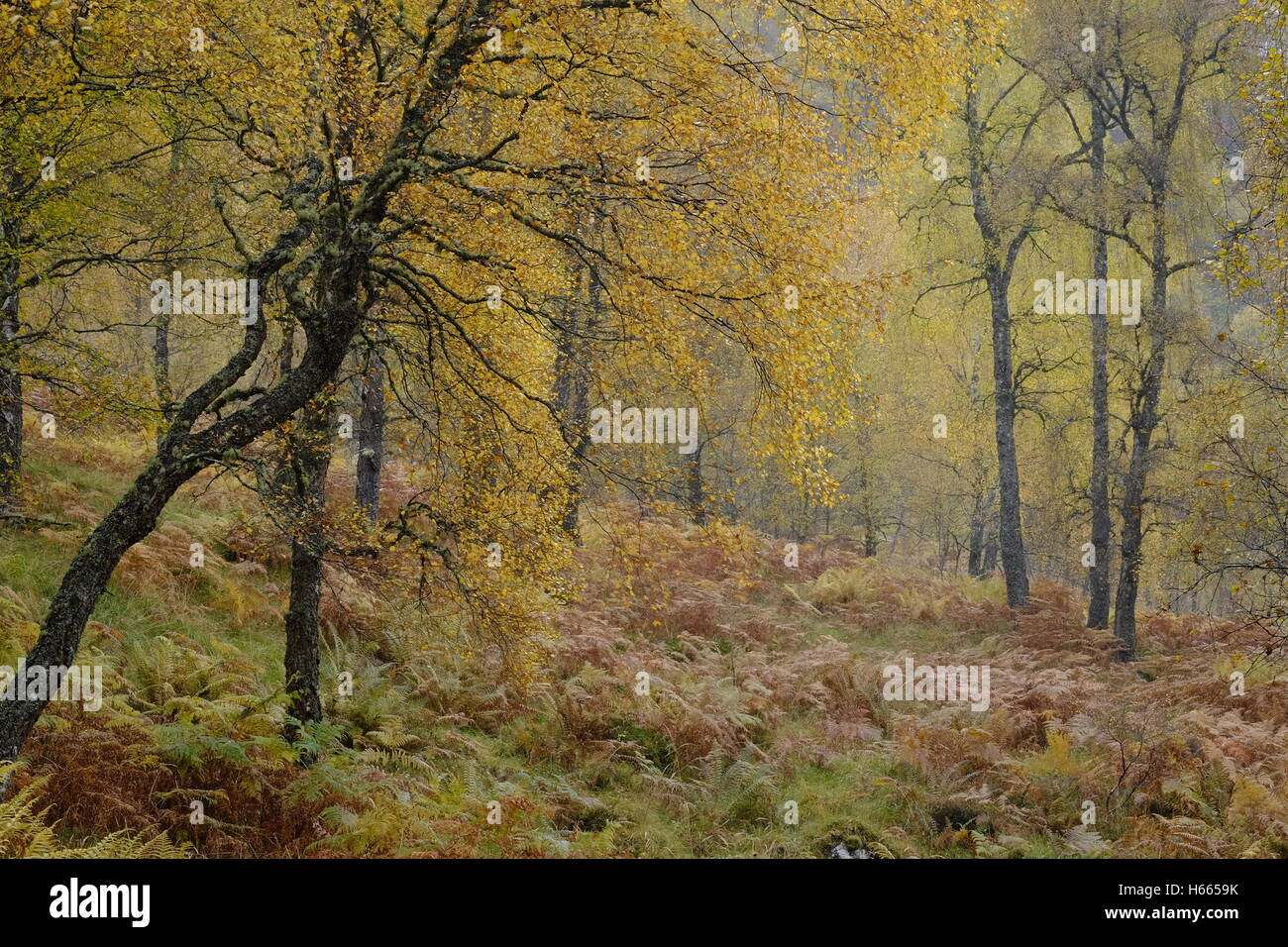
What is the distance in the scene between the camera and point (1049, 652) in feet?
44.3

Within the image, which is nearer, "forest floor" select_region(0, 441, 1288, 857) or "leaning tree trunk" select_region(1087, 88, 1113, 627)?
"forest floor" select_region(0, 441, 1288, 857)

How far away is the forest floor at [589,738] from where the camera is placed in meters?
6.41

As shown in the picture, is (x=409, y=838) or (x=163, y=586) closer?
(x=409, y=838)

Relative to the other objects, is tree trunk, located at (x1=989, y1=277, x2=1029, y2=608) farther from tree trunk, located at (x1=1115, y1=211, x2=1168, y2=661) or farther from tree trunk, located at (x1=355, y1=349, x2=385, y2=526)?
tree trunk, located at (x1=355, y1=349, x2=385, y2=526)

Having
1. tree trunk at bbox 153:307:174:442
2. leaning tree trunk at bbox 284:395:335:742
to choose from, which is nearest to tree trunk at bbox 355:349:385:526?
tree trunk at bbox 153:307:174:442

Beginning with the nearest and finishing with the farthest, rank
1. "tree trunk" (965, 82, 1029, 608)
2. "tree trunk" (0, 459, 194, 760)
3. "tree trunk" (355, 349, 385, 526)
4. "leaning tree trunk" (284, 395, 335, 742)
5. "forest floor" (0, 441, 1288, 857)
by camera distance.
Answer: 1. "tree trunk" (0, 459, 194, 760)
2. "forest floor" (0, 441, 1288, 857)
3. "leaning tree trunk" (284, 395, 335, 742)
4. "tree trunk" (355, 349, 385, 526)
5. "tree trunk" (965, 82, 1029, 608)

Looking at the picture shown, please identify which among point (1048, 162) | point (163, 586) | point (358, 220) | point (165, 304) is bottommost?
point (163, 586)

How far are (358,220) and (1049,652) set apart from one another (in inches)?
481

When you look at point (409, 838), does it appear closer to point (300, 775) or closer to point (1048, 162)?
point (300, 775)

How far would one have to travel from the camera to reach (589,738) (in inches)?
393

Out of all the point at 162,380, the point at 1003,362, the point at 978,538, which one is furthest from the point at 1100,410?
the point at 162,380

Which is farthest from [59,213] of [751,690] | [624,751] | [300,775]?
[751,690]

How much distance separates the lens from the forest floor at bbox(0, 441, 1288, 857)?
6410 millimetres

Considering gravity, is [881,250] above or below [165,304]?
above
